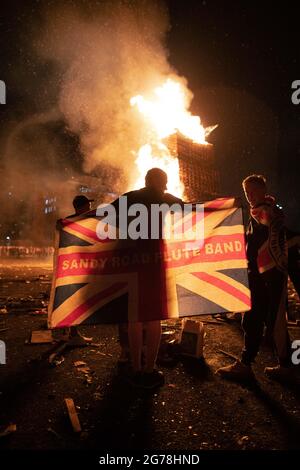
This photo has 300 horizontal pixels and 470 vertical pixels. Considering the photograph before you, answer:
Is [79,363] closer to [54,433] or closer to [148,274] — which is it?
[54,433]

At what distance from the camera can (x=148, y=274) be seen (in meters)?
3.09

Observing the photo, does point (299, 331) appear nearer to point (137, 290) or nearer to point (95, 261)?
point (137, 290)

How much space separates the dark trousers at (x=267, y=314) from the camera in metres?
3.24

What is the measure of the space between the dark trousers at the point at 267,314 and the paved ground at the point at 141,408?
329mm

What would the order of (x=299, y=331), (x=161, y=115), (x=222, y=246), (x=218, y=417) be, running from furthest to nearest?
(x=161, y=115)
(x=299, y=331)
(x=222, y=246)
(x=218, y=417)

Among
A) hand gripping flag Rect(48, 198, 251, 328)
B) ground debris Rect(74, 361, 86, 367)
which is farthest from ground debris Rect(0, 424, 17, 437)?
ground debris Rect(74, 361, 86, 367)

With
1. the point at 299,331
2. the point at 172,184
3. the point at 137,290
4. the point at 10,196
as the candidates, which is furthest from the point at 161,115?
the point at 10,196

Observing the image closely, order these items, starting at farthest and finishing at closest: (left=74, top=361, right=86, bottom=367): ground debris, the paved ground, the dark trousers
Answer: (left=74, top=361, right=86, bottom=367): ground debris → the dark trousers → the paved ground

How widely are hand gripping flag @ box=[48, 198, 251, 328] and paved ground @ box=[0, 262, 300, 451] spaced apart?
71cm

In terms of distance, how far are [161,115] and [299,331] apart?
65.5ft

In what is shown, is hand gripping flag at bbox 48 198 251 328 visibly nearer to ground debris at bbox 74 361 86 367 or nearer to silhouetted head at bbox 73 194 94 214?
ground debris at bbox 74 361 86 367

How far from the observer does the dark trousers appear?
324cm

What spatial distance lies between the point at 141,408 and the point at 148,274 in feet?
3.94

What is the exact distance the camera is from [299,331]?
544 cm
